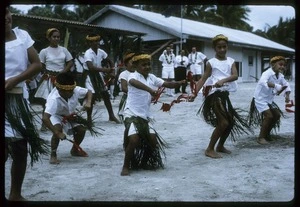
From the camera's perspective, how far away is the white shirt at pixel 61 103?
4.43 m

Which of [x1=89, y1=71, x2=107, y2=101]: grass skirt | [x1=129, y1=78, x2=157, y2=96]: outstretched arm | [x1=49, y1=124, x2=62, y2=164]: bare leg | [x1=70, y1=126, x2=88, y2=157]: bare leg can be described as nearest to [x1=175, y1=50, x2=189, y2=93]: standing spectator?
Answer: [x1=89, y1=71, x2=107, y2=101]: grass skirt

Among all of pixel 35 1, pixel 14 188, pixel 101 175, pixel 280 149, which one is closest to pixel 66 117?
pixel 101 175

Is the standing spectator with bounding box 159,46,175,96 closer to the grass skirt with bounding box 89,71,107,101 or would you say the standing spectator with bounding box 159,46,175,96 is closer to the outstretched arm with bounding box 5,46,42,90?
the grass skirt with bounding box 89,71,107,101

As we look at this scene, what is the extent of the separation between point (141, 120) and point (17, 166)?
1.43 m

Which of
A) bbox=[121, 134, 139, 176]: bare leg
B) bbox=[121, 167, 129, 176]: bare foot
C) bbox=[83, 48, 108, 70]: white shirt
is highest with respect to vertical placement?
bbox=[83, 48, 108, 70]: white shirt

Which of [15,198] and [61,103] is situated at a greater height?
[61,103]

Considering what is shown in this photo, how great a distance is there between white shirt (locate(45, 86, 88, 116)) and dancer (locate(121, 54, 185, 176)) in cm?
74

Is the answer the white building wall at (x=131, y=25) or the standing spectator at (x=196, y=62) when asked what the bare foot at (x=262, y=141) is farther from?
the white building wall at (x=131, y=25)

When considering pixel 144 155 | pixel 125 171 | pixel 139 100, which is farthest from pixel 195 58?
pixel 125 171

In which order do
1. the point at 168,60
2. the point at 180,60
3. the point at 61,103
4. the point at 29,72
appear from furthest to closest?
the point at 180,60 < the point at 168,60 < the point at 61,103 < the point at 29,72

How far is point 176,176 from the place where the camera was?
3.85m

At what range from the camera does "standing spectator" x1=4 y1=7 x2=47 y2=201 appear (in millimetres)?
2791

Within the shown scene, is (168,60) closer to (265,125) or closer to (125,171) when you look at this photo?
(265,125)
